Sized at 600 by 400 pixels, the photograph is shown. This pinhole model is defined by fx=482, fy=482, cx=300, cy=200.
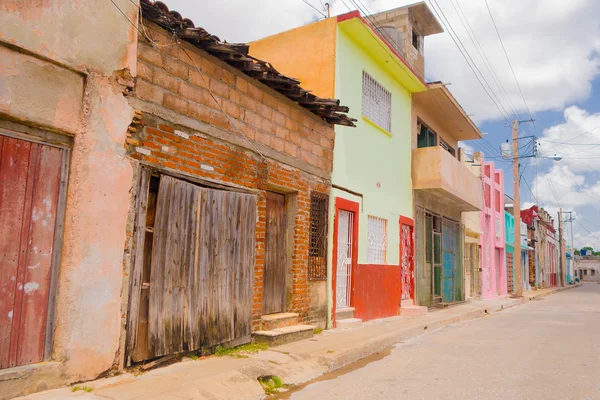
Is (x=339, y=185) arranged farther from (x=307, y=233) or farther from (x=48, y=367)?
(x=48, y=367)

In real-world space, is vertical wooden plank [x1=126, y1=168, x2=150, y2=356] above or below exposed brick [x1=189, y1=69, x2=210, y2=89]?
below

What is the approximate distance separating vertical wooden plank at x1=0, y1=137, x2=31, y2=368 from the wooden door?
4382mm

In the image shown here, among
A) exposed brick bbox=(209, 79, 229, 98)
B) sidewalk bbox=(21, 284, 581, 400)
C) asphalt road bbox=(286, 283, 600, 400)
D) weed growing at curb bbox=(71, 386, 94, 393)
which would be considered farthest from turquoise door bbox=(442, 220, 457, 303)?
weed growing at curb bbox=(71, 386, 94, 393)

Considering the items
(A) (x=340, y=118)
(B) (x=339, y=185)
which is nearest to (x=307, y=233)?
(B) (x=339, y=185)

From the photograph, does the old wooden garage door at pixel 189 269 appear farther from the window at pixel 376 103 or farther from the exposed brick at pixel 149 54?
the window at pixel 376 103

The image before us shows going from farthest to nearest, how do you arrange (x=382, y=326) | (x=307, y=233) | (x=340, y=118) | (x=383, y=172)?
(x=383, y=172) < (x=382, y=326) < (x=340, y=118) < (x=307, y=233)

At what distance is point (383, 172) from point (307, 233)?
4265 millimetres

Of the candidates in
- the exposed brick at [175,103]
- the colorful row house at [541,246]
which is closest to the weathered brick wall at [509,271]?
the colorful row house at [541,246]

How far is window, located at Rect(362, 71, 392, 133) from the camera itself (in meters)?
11.9

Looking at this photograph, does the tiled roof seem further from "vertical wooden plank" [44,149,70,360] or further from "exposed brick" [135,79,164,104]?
"vertical wooden plank" [44,149,70,360]

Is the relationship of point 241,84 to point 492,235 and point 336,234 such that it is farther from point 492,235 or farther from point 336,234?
point 492,235

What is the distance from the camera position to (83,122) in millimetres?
4922

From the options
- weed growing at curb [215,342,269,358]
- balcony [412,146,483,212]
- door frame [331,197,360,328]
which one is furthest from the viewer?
balcony [412,146,483,212]

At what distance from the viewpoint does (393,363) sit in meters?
7.24
